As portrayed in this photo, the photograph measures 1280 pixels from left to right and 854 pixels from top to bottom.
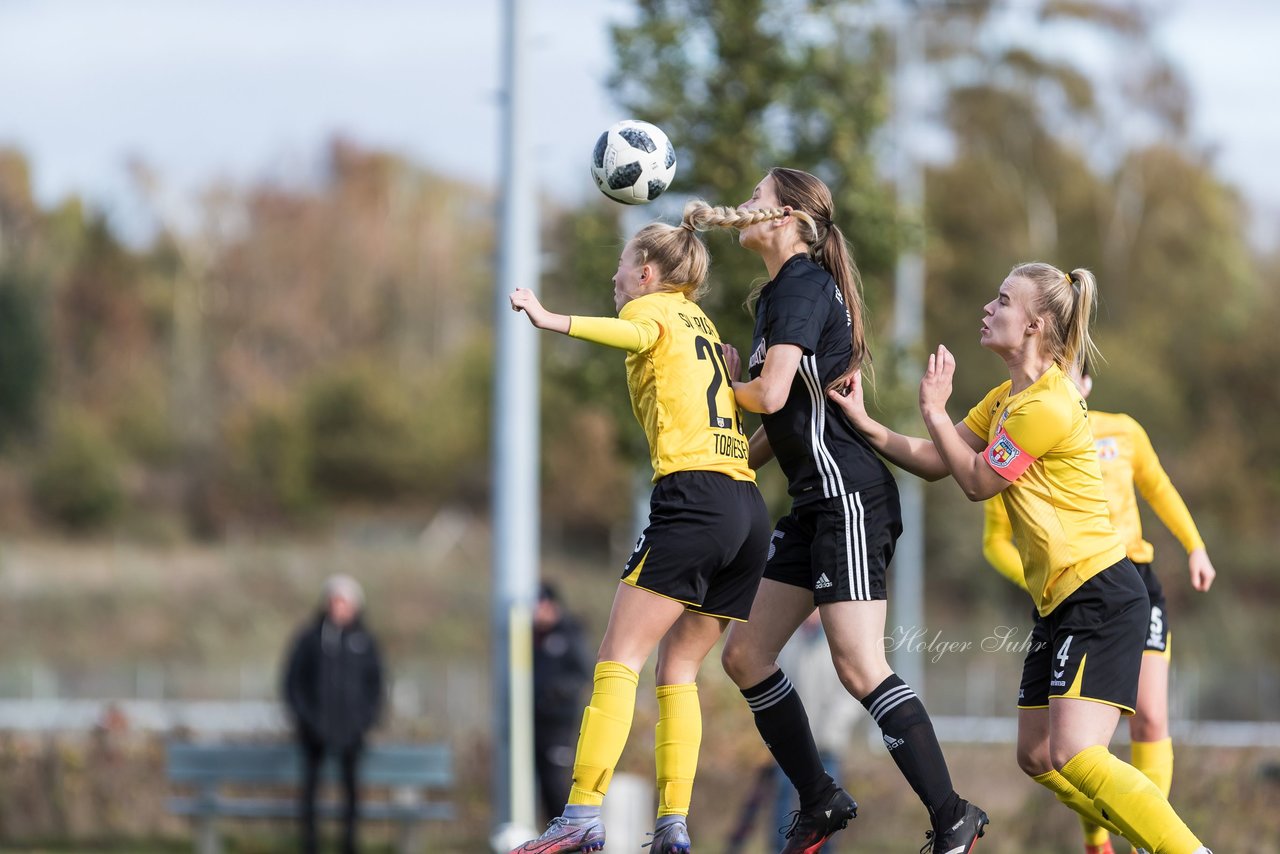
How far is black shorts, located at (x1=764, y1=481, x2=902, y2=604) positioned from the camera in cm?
590

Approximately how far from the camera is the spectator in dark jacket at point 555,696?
13500 mm

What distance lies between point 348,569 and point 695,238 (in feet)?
116

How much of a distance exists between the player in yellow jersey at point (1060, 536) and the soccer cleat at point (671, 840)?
1.37 metres

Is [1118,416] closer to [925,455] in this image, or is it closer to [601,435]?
[925,455]

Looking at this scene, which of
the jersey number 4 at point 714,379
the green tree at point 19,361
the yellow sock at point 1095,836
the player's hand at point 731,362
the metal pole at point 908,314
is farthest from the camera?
the green tree at point 19,361

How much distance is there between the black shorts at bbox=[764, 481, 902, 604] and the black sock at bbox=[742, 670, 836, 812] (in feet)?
1.51

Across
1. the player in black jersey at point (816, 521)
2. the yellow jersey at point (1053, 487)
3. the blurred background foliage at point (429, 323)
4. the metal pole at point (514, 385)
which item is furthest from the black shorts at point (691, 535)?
the blurred background foliage at point (429, 323)

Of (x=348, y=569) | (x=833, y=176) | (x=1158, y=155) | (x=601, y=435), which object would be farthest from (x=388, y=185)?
(x=833, y=176)

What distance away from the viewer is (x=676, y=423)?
5.89 meters

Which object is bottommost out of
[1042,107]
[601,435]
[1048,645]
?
[601,435]

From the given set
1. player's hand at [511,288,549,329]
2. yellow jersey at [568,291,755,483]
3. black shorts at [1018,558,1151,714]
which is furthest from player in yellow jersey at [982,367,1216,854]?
player's hand at [511,288,549,329]

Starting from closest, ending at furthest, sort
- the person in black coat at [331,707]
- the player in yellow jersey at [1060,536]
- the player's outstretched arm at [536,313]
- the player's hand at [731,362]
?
the player's outstretched arm at [536,313], the player in yellow jersey at [1060,536], the player's hand at [731,362], the person in black coat at [331,707]

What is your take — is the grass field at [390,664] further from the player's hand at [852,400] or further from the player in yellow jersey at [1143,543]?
the player's hand at [852,400]

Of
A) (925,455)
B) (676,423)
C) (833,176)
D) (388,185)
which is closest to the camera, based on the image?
(676,423)
